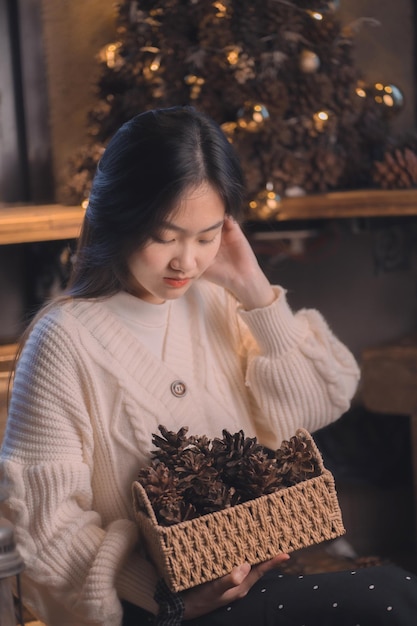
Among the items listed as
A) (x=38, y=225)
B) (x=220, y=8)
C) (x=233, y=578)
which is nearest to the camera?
(x=233, y=578)

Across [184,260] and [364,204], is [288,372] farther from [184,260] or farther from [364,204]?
[364,204]

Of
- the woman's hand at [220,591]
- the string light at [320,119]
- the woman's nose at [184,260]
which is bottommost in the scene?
the woman's hand at [220,591]

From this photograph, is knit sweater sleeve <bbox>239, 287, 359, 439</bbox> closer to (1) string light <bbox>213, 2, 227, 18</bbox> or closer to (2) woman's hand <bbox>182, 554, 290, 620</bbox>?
(2) woman's hand <bbox>182, 554, 290, 620</bbox>

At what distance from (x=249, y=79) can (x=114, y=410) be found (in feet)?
3.07

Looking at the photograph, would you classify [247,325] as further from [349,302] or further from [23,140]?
[349,302]

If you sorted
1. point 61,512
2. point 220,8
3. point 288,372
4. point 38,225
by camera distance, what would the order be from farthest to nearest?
point 220,8 < point 38,225 < point 288,372 < point 61,512

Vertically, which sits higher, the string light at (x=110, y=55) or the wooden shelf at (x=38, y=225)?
the string light at (x=110, y=55)

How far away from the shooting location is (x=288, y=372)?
4.89 feet

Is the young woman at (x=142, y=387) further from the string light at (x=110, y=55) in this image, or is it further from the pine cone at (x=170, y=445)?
the string light at (x=110, y=55)

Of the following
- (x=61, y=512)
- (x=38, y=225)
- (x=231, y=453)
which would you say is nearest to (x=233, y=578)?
(x=231, y=453)

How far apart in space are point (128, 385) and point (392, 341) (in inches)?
48.7

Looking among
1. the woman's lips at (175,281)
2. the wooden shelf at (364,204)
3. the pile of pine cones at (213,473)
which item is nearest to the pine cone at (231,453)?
the pile of pine cones at (213,473)

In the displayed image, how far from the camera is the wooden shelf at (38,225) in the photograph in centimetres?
187

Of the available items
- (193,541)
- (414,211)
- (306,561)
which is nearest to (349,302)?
(414,211)
